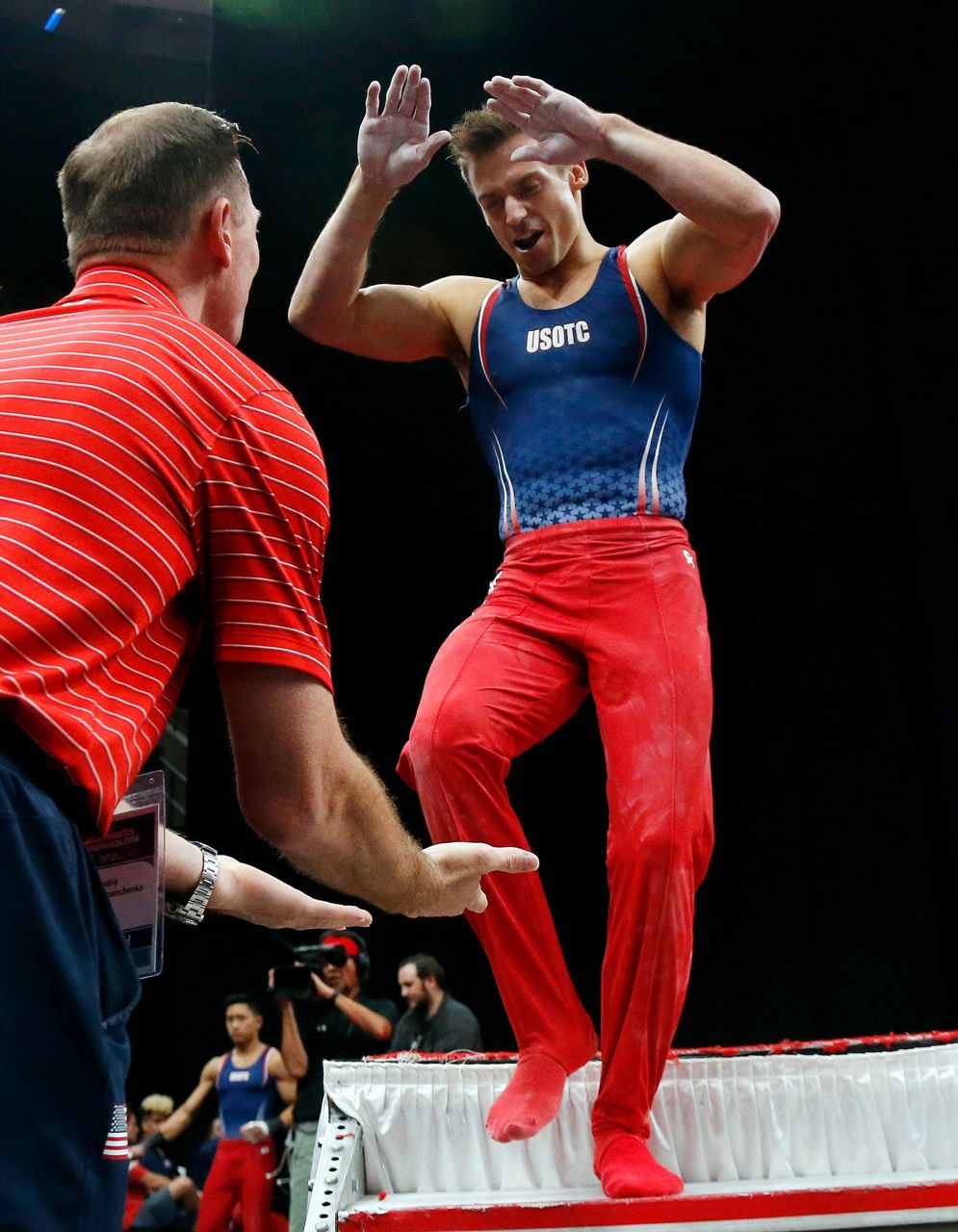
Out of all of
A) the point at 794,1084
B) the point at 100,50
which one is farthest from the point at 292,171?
the point at 794,1084

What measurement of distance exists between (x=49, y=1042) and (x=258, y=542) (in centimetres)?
41

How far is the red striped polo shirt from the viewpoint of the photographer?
92 cm

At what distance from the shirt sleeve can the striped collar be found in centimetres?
17

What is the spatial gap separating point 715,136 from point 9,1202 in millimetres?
4819

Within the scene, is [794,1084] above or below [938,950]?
above

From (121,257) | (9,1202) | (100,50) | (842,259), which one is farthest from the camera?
(842,259)

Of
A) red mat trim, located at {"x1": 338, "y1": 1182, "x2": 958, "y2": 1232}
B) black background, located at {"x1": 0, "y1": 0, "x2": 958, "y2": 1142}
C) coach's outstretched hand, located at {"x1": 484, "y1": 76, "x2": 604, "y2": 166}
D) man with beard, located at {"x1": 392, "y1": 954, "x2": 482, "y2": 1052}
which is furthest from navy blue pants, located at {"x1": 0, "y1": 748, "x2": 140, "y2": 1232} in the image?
black background, located at {"x1": 0, "y1": 0, "x2": 958, "y2": 1142}

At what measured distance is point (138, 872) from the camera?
1075mm

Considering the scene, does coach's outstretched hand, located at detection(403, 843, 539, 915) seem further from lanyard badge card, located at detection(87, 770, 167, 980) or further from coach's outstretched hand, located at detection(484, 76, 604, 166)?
coach's outstretched hand, located at detection(484, 76, 604, 166)

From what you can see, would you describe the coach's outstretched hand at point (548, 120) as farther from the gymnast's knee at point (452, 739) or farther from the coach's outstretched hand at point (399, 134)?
the gymnast's knee at point (452, 739)

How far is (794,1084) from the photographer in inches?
91.4

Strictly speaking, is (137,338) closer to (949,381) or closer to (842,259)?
(949,381)

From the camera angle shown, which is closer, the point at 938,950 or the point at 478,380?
the point at 478,380

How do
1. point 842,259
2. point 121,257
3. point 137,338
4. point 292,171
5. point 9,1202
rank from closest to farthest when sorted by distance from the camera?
point 9,1202
point 137,338
point 121,257
point 292,171
point 842,259
